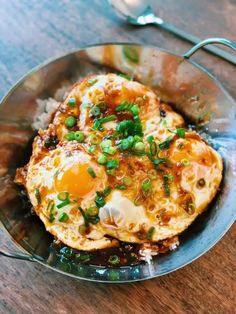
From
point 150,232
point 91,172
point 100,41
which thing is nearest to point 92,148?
point 91,172

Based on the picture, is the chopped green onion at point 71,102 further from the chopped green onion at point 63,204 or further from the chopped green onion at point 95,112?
the chopped green onion at point 63,204

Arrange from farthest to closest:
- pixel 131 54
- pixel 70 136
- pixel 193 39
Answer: pixel 193 39 → pixel 131 54 → pixel 70 136

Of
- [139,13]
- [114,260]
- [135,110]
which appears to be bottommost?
[114,260]

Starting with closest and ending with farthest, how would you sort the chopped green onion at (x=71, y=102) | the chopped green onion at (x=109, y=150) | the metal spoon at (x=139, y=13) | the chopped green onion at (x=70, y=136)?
the chopped green onion at (x=109, y=150)
the chopped green onion at (x=70, y=136)
the chopped green onion at (x=71, y=102)
the metal spoon at (x=139, y=13)

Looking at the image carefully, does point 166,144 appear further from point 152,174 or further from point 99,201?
point 99,201

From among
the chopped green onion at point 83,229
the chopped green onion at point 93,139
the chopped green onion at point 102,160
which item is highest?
the chopped green onion at point 102,160

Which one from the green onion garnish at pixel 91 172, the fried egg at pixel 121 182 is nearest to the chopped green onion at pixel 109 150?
the fried egg at pixel 121 182

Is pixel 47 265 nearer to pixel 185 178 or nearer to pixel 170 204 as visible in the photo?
pixel 170 204
